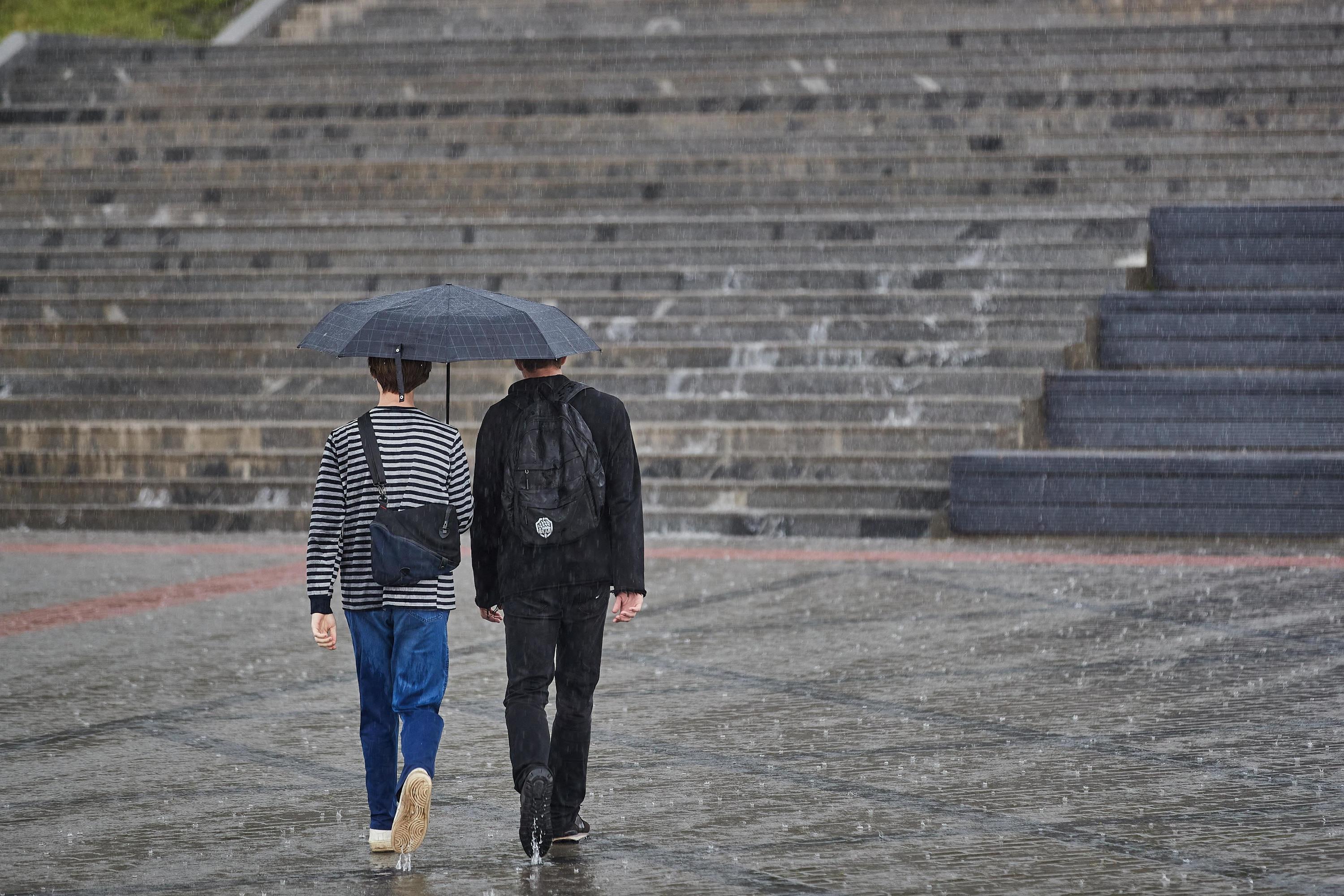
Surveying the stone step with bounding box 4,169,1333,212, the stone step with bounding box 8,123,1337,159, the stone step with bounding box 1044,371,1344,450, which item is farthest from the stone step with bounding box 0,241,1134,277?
the stone step with bounding box 8,123,1337,159

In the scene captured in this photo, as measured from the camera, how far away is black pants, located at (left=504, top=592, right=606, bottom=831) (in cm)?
509

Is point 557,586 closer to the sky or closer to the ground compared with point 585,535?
closer to the ground

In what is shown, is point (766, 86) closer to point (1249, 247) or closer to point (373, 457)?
point (1249, 247)

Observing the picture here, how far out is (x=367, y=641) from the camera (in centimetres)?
509

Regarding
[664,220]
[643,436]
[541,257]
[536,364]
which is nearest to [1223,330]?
[643,436]

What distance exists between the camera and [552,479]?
5.07 m

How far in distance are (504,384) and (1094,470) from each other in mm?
4734

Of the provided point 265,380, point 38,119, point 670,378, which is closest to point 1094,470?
point 670,378

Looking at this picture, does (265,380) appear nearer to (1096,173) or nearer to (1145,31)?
(1096,173)

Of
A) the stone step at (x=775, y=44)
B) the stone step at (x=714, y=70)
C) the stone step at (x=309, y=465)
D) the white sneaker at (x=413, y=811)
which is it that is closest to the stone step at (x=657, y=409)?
the stone step at (x=309, y=465)

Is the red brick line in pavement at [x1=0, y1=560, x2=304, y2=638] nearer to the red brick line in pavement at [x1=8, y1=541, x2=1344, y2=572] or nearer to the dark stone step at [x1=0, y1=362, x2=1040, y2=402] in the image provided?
the red brick line in pavement at [x1=8, y1=541, x2=1344, y2=572]

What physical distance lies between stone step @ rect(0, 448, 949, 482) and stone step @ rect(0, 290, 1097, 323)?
168 cm

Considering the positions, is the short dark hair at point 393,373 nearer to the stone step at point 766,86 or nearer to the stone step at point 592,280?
the stone step at point 592,280

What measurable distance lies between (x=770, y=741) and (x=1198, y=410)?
767cm
